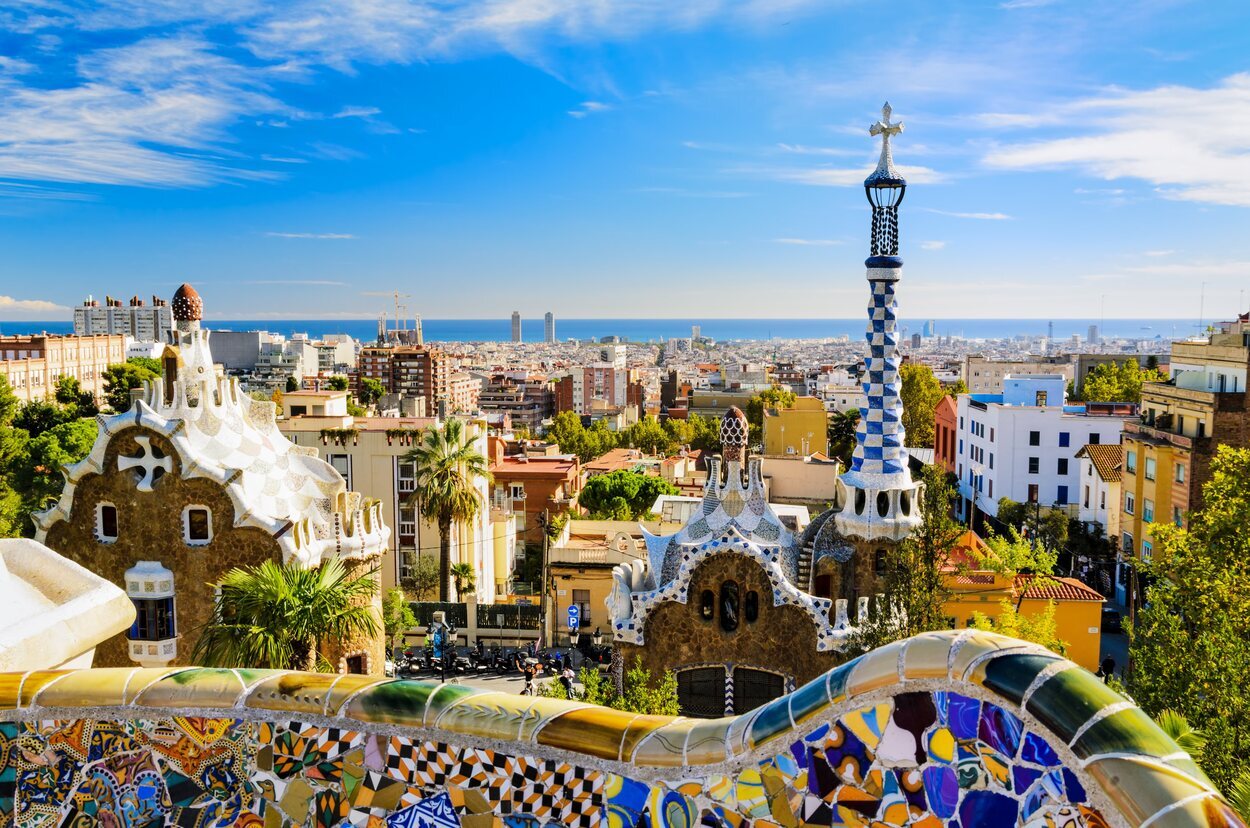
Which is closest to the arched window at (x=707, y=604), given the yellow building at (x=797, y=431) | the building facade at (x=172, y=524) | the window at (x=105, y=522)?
the building facade at (x=172, y=524)

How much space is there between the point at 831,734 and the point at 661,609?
13618mm

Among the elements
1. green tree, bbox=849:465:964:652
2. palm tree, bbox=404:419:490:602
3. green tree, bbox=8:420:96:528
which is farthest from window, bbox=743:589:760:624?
green tree, bbox=8:420:96:528

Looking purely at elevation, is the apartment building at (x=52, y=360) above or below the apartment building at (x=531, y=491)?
above

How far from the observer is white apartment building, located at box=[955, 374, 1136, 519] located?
49500 millimetres

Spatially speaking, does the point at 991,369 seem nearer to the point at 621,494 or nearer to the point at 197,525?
the point at 621,494

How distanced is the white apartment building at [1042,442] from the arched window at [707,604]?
36.4m

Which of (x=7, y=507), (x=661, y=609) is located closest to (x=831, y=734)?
(x=661, y=609)

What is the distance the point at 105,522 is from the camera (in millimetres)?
20859

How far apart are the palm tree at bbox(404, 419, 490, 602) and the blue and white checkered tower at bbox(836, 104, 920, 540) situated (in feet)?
51.1

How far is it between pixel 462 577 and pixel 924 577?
943 inches

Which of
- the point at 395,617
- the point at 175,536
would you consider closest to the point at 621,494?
the point at 395,617

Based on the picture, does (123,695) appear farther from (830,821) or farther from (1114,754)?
(1114,754)

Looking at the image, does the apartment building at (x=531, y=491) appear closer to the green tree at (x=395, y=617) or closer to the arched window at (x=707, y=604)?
the green tree at (x=395, y=617)

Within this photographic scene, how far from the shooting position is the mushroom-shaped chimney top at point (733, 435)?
60.2ft
